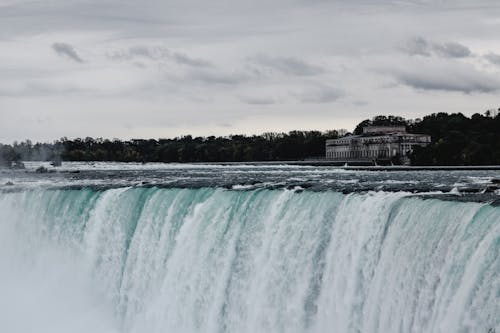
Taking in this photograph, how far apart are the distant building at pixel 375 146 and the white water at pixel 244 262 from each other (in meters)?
81.4

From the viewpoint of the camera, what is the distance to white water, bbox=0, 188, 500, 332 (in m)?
18.7

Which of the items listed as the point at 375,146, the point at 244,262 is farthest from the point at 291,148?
the point at 244,262

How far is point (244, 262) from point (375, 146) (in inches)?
4499

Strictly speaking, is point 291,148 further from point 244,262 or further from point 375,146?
point 244,262

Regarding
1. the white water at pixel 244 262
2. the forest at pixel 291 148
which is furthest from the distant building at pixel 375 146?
the white water at pixel 244 262

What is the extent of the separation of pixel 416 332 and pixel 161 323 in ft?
37.1

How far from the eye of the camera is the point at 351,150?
14338cm

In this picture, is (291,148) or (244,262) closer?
(244,262)

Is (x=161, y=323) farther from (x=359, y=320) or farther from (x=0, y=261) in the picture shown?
(x=0, y=261)

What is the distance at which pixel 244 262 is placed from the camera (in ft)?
85.8

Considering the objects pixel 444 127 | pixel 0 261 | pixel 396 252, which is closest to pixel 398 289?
pixel 396 252

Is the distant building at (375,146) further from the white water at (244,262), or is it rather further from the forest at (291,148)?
the white water at (244,262)

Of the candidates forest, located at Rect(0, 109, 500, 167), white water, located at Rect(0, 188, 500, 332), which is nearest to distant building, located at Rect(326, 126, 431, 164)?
forest, located at Rect(0, 109, 500, 167)

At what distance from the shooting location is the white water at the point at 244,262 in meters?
18.7
